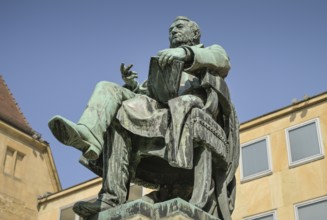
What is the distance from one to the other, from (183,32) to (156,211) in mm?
2196

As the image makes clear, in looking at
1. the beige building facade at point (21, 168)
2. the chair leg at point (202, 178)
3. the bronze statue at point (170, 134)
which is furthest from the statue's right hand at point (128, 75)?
the beige building facade at point (21, 168)

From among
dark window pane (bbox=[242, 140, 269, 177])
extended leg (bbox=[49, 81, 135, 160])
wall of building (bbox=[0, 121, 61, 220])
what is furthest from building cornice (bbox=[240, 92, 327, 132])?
extended leg (bbox=[49, 81, 135, 160])

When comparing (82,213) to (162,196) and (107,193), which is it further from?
(162,196)

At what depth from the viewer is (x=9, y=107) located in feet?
116

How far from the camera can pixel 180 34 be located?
6.57m

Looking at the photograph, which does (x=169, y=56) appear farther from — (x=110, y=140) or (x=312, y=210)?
(x=312, y=210)

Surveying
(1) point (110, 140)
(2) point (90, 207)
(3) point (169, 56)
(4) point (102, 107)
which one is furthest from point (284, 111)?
(2) point (90, 207)

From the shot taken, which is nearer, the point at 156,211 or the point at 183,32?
the point at 156,211

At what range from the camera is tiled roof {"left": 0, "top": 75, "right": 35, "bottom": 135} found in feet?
108

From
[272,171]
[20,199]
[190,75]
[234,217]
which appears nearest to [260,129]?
[272,171]

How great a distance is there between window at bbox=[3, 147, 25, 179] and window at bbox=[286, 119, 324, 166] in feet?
51.0

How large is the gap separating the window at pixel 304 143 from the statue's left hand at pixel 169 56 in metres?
16.0

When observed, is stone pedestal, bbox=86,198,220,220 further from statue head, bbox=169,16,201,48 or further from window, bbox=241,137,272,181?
window, bbox=241,137,272,181

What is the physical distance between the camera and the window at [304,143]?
21.2m
